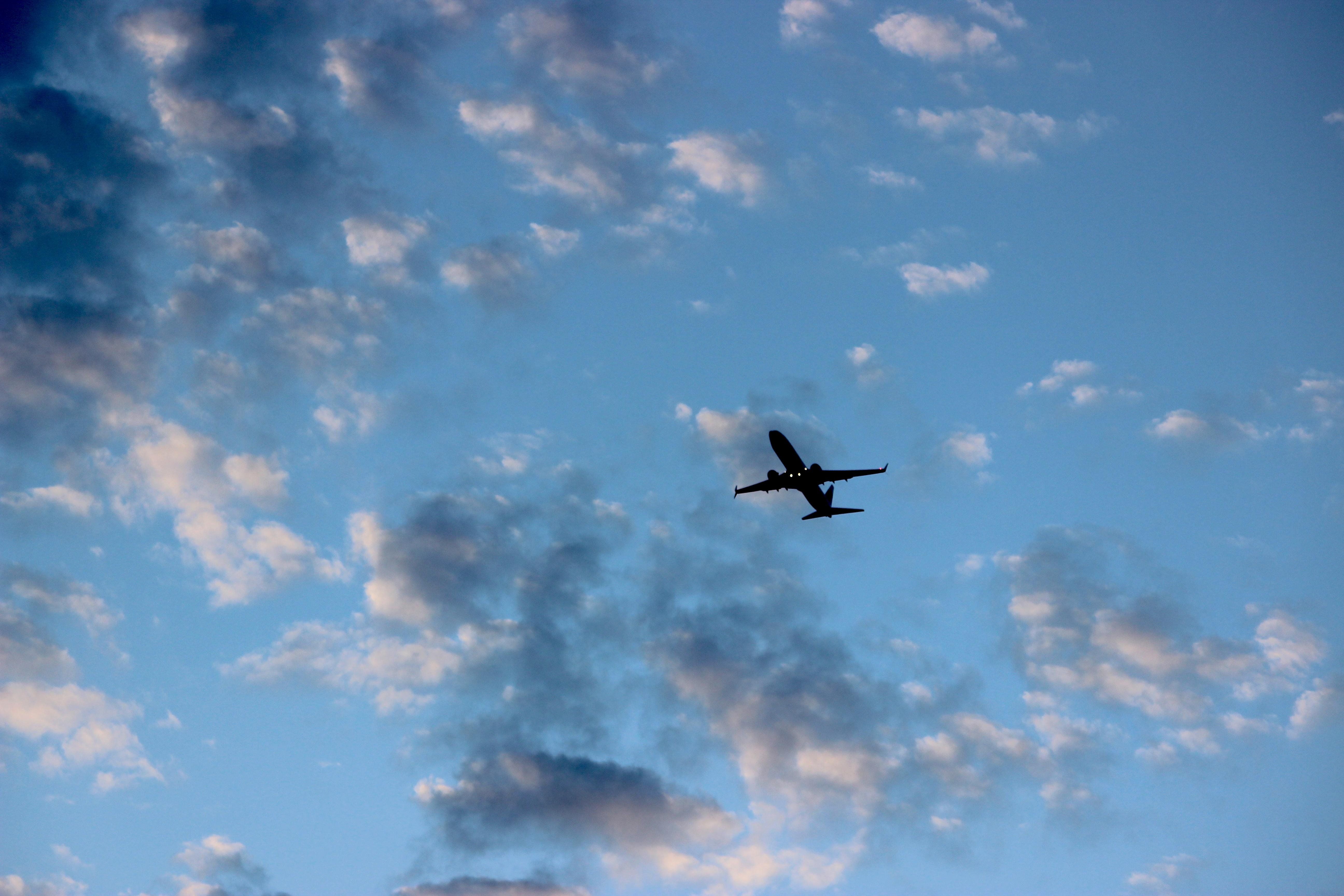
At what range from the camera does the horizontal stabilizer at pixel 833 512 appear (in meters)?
162

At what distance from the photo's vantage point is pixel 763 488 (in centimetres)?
15938

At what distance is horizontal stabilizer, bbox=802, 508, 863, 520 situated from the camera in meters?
162

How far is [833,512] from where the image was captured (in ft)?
536

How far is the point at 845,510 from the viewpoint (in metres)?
163

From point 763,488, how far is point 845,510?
10.4 meters
